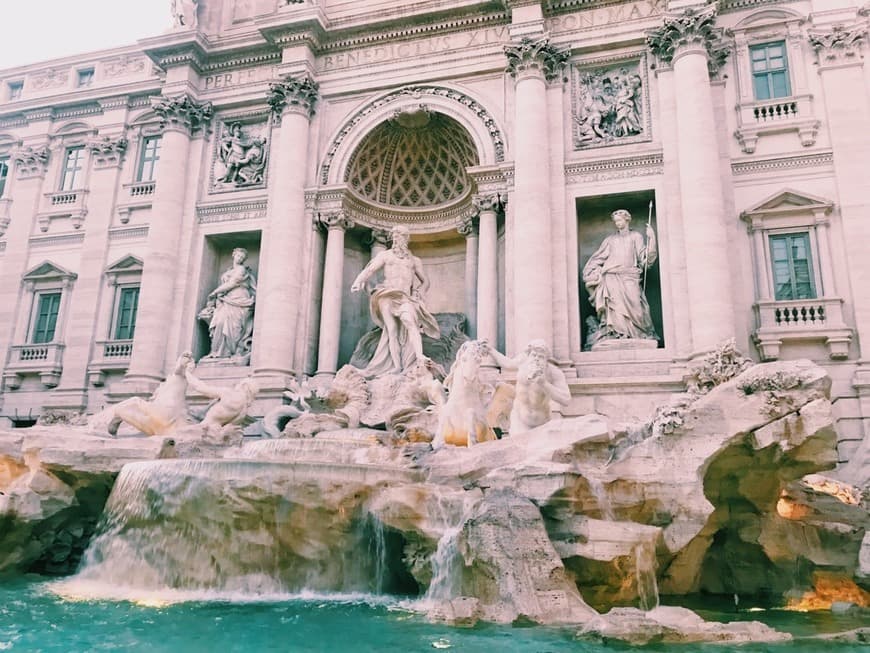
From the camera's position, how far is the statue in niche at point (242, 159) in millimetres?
18953

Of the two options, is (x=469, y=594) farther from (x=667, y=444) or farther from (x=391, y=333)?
(x=391, y=333)

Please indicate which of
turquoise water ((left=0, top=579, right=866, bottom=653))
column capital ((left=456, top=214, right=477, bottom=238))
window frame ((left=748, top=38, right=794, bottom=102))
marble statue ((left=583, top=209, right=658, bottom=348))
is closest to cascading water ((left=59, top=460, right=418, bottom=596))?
turquoise water ((left=0, top=579, right=866, bottom=653))

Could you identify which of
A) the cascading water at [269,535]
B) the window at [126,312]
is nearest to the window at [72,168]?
the window at [126,312]

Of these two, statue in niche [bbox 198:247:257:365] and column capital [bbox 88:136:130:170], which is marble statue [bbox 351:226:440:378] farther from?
column capital [bbox 88:136:130:170]

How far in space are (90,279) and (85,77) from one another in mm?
7453

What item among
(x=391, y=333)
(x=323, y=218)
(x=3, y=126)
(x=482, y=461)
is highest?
(x=3, y=126)

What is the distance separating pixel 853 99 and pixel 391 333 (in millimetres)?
11634

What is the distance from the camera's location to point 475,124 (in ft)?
56.2

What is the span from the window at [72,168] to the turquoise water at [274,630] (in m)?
16.9

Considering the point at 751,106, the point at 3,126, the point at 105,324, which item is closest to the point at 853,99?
the point at 751,106

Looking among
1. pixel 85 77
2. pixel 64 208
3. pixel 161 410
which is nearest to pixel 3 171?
pixel 64 208

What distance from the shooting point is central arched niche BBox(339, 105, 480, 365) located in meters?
18.2

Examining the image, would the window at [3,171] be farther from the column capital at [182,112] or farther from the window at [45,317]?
the column capital at [182,112]

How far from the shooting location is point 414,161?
19141mm
